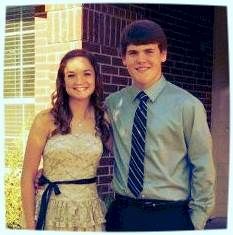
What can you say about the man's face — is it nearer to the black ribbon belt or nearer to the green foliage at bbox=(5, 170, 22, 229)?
the black ribbon belt

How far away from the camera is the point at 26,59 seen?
209 centimetres

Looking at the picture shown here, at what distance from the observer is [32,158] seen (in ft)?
5.75

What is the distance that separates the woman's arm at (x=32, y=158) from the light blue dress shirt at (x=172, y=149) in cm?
24

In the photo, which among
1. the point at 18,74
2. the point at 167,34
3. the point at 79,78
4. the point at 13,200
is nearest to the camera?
the point at 79,78

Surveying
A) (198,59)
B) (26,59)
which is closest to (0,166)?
(26,59)

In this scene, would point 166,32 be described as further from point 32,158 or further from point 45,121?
point 32,158

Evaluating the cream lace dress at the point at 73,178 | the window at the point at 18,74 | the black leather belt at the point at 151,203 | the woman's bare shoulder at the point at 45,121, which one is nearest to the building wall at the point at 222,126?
the black leather belt at the point at 151,203

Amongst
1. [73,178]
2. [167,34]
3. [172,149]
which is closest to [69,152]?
[73,178]

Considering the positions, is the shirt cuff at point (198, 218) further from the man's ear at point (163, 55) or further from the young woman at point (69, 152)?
the man's ear at point (163, 55)

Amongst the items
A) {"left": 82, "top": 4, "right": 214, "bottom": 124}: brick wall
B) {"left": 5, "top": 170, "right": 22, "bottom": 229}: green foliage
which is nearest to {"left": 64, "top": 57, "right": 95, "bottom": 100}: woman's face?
{"left": 82, "top": 4, "right": 214, "bottom": 124}: brick wall

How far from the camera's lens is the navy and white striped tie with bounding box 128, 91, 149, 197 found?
173cm

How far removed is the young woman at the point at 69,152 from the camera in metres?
1.73

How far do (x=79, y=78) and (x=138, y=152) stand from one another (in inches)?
12.5

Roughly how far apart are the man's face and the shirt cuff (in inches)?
18.4
